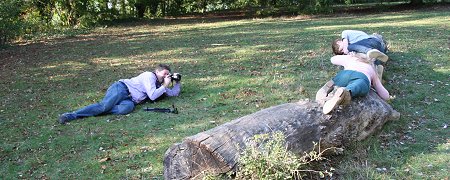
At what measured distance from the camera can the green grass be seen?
188 inches

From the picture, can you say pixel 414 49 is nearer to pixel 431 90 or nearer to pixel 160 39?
pixel 431 90

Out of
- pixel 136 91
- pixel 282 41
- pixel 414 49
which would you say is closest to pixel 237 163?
pixel 136 91

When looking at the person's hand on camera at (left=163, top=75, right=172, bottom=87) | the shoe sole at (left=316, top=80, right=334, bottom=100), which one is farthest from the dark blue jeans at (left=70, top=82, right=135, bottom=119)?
the shoe sole at (left=316, top=80, right=334, bottom=100)

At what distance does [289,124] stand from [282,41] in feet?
29.2

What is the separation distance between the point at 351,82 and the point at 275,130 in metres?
1.53

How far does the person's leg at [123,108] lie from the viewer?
22.0 feet

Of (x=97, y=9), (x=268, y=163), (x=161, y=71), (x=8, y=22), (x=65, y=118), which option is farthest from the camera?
(x=97, y=9)

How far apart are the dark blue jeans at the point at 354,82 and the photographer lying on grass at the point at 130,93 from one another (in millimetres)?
2915

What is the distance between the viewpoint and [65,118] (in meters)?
6.47

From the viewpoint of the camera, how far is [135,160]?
4.94m

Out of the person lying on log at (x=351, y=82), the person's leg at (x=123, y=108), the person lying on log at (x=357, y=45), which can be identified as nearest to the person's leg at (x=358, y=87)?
the person lying on log at (x=351, y=82)

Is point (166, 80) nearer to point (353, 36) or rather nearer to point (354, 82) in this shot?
point (354, 82)

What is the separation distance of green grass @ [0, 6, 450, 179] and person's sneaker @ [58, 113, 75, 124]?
4.6 inches

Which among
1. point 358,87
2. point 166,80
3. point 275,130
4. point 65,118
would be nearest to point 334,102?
point 358,87
